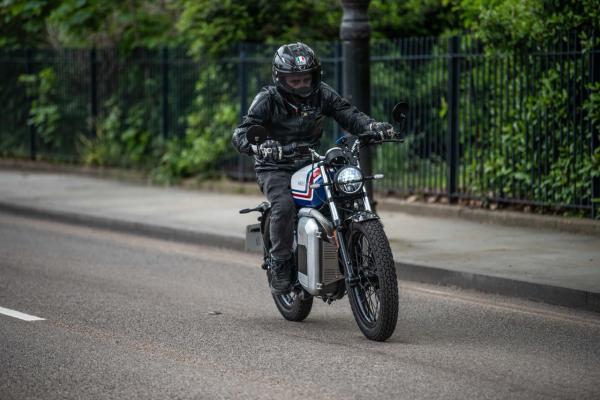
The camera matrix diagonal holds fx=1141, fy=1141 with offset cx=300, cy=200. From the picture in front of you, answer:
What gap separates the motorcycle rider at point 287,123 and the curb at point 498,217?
14.5ft

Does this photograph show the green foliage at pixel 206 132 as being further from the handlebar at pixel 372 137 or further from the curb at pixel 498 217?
the handlebar at pixel 372 137

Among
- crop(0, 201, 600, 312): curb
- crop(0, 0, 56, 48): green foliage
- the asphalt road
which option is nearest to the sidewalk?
crop(0, 201, 600, 312): curb

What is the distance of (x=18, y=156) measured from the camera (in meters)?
21.2

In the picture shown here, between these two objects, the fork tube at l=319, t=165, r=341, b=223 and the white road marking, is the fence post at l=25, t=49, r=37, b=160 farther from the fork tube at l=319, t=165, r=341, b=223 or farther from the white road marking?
the fork tube at l=319, t=165, r=341, b=223

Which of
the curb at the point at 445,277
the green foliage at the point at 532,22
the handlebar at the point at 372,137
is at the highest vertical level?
the green foliage at the point at 532,22

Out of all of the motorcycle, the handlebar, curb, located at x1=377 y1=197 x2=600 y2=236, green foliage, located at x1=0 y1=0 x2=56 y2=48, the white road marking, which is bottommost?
the white road marking

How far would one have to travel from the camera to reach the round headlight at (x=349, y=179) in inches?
277

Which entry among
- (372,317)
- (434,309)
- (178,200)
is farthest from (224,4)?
(372,317)

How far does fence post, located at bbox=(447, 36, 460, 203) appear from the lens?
1327 cm

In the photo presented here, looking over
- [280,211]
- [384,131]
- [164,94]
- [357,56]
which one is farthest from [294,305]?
[164,94]

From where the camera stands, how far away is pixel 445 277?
31.0 ft

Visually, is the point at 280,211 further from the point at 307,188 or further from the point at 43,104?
the point at 43,104

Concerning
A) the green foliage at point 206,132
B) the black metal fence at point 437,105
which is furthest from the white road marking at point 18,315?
the green foliage at point 206,132

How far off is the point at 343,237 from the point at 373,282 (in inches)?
15.1
